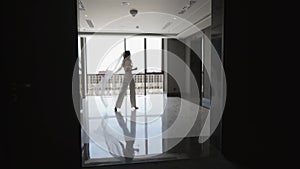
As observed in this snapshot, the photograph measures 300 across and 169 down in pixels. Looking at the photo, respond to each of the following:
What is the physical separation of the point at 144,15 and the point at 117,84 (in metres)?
4.06

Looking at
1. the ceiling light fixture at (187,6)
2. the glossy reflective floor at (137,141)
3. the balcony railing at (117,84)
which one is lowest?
the glossy reflective floor at (137,141)

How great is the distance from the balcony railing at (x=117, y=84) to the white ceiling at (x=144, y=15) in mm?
2193

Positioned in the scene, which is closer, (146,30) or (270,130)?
(270,130)

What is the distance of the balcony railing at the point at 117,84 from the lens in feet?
28.2

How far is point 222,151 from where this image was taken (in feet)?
7.23

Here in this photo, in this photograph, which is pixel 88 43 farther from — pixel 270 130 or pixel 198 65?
pixel 270 130

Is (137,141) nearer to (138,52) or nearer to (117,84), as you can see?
(117,84)

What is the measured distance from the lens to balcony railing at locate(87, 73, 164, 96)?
8.60 meters

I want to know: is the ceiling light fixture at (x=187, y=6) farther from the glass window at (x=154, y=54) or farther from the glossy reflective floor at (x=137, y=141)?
the glass window at (x=154, y=54)

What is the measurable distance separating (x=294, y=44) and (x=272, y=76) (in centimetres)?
37

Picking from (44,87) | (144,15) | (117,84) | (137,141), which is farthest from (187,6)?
(117,84)

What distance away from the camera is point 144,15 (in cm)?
528

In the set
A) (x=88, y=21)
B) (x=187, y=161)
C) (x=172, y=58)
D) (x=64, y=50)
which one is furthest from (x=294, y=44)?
(x=172, y=58)

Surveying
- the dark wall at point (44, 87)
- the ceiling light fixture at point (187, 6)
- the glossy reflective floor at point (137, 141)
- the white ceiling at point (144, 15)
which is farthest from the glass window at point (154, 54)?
the dark wall at point (44, 87)
